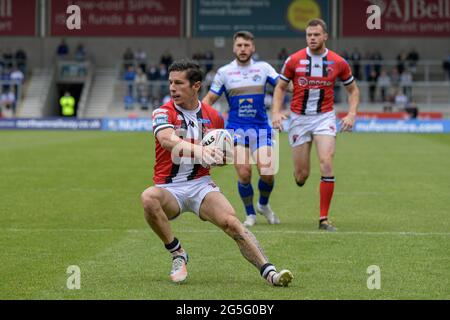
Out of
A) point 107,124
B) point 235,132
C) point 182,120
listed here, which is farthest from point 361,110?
point 182,120

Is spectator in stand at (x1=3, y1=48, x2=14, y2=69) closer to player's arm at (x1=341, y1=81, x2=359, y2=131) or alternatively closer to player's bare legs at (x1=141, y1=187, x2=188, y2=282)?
player's arm at (x1=341, y1=81, x2=359, y2=131)

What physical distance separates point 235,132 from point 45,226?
9.22ft

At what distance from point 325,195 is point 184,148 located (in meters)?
4.65

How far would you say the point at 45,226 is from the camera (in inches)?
502

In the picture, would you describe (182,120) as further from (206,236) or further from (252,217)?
(252,217)

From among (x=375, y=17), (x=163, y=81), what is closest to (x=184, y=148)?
(x=375, y=17)

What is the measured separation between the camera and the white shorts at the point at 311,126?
515 inches

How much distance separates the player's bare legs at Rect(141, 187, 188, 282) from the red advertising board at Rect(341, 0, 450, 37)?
4240 centimetres

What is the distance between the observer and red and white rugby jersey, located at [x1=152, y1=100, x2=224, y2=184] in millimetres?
8859

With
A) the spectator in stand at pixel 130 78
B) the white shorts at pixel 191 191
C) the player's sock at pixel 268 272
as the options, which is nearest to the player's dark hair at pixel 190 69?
the white shorts at pixel 191 191

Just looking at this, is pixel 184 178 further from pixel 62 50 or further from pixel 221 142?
pixel 62 50

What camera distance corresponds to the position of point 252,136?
43.7 ft
